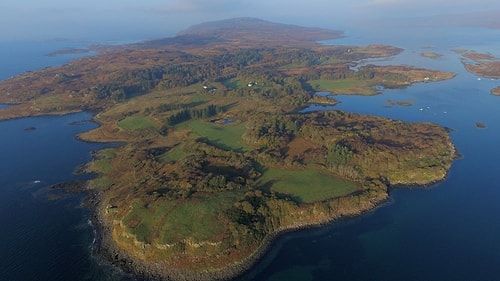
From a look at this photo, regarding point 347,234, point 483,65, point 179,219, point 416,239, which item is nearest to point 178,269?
point 179,219

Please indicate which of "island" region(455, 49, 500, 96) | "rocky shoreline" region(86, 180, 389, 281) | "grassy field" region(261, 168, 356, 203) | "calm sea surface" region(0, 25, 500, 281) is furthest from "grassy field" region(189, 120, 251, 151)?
"island" region(455, 49, 500, 96)

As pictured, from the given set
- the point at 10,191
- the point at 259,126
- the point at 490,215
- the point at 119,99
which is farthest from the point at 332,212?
the point at 119,99

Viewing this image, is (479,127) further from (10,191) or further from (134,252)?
(10,191)

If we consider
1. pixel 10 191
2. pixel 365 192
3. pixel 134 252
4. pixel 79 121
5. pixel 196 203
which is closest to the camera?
pixel 134 252

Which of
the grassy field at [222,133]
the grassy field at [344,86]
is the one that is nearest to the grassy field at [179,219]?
the grassy field at [222,133]

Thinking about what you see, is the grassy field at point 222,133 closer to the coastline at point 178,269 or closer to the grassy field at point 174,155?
the grassy field at point 174,155

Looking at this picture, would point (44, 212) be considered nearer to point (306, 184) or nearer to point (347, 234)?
point (306, 184)
